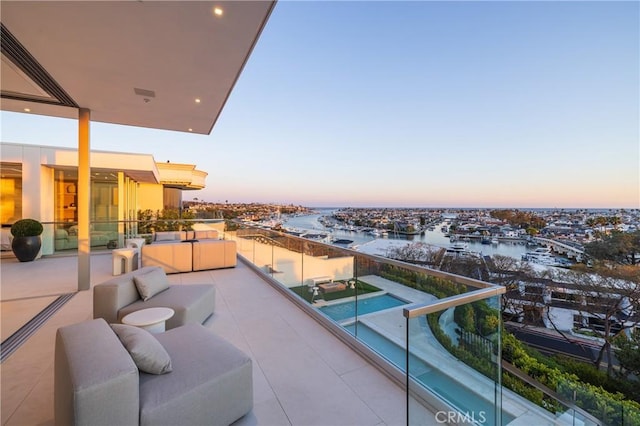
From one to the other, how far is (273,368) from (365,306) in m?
1.14

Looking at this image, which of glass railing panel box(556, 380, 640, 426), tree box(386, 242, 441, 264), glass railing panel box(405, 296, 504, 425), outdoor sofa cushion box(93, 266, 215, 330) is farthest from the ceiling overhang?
tree box(386, 242, 441, 264)

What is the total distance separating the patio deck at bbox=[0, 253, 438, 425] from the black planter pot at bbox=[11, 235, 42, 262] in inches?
112

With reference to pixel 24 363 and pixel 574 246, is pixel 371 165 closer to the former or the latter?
pixel 574 246

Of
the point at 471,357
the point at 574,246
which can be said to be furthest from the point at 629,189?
the point at 471,357

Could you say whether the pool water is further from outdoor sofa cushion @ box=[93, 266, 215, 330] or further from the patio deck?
outdoor sofa cushion @ box=[93, 266, 215, 330]

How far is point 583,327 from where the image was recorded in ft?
31.0

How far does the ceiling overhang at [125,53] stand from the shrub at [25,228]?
3516 mm

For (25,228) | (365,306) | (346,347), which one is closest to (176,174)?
(25,228)

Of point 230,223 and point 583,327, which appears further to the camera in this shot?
point 583,327

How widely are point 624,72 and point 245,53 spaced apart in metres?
11.1

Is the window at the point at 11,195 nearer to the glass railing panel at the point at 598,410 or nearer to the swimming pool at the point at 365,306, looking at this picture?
the swimming pool at the point at 365,306

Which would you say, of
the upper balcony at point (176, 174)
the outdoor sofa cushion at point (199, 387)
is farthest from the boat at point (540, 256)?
the upper balcony at point (176, 174)

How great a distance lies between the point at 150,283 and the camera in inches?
124

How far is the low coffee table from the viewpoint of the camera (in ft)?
7.90
